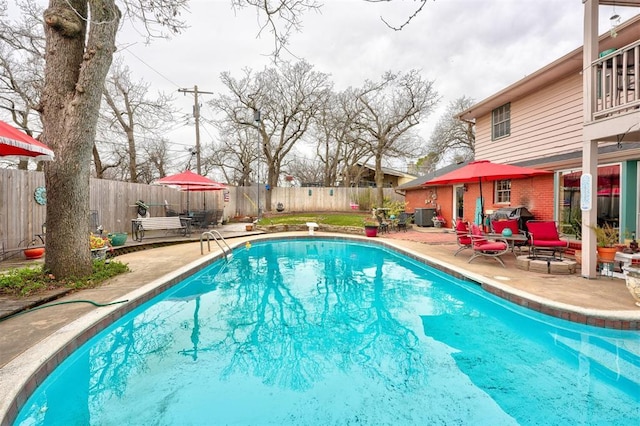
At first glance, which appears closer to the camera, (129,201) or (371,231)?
(129,201)

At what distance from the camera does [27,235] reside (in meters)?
7.28

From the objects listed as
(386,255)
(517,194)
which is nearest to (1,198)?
(386,255)

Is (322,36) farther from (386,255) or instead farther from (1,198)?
(1,198)

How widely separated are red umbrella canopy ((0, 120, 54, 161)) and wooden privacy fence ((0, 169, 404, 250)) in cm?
140

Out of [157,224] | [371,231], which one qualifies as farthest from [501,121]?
[157,224]

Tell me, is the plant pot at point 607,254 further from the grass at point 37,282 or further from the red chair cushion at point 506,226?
the grass at point 37,282

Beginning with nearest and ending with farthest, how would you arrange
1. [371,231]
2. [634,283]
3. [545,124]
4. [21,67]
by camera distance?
1. [634,283]
2. [545,124]
3. [371,231]
4. [21,67]

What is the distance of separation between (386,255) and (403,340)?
18.6 feet

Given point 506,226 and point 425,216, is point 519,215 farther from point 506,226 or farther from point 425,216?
point 425,216

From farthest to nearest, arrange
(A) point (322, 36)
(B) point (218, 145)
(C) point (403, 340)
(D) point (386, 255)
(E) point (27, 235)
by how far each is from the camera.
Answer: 1. (B) point (218, 145)
2. (D) point (386, 255)
3. (E) point (27, 235)
4. (A) point (322, 36)
5. (C) point (403, 340)

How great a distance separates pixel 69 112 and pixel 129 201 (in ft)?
23.4

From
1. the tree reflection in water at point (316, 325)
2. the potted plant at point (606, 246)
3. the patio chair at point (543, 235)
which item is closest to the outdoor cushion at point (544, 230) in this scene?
the patio chair at point (543, 235)

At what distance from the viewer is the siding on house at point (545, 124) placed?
772 centimetres

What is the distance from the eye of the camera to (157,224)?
392 inches
